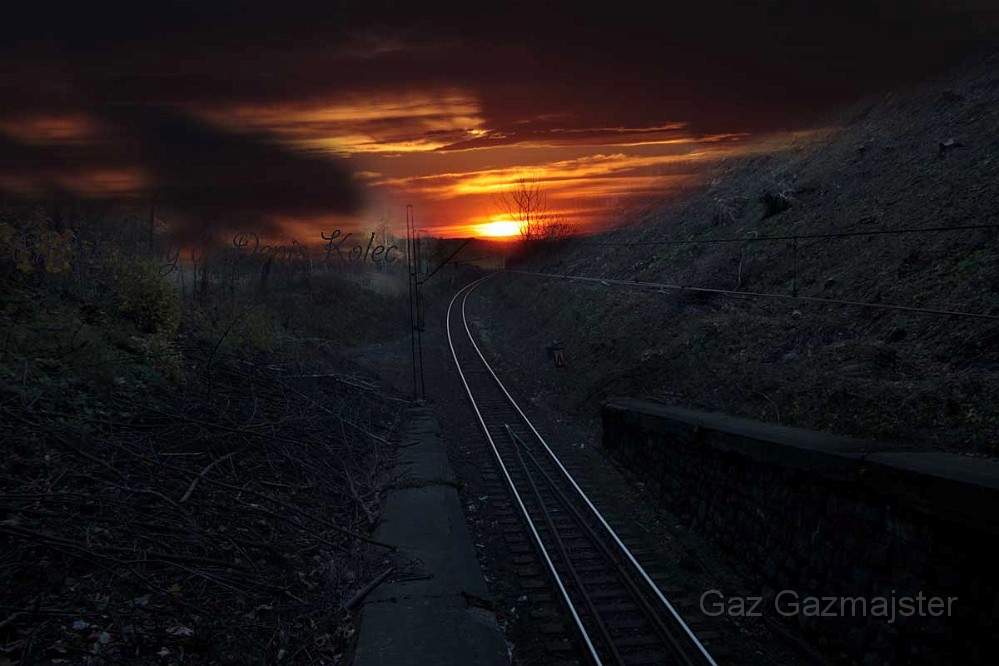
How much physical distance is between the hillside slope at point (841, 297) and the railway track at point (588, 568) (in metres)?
3.82

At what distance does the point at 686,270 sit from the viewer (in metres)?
26.6

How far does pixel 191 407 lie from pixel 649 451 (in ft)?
30.9

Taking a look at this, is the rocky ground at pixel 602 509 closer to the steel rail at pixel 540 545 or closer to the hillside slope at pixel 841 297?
the steel rail at pixel 540 545

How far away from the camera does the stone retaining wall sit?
644cm

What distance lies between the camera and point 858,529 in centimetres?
795

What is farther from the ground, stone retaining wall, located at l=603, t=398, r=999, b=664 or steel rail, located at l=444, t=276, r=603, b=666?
stone retaining wall, located at l=603, t=398, r=999, b=664

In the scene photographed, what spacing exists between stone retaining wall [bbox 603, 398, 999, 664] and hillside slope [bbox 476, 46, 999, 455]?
1.65 meters

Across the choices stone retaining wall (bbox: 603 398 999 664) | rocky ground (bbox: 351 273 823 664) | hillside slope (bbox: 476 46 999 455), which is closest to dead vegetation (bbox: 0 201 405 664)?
rocky ground (bbox: 351 273 823 664)

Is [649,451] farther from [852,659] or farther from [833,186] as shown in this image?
[833,186]

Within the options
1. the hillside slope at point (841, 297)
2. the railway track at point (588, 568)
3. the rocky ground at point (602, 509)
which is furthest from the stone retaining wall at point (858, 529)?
the hillside slope at point (841, 297)
